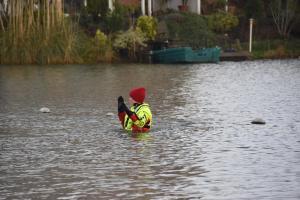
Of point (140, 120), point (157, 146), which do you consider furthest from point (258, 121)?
point (157, 146)

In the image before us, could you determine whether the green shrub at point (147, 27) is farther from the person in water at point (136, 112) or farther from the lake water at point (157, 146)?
the person in water at point (136, 112)

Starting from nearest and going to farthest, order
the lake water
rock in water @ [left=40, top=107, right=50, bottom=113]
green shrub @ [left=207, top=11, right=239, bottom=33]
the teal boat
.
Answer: the lake water, rock in water @ [left=40, top=107, right=50, bottom=113], the teal boat, green shrub @ [left=207, top=11, right=239, bottom=33]

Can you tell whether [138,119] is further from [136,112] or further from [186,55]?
[186,55]

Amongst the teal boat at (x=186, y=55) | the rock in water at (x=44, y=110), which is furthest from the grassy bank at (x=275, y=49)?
the rock in water at (x=44, y=110)

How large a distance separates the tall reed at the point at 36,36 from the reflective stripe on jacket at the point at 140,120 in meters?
33.4

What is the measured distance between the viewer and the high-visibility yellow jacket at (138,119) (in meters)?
17.1

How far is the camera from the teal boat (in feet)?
180

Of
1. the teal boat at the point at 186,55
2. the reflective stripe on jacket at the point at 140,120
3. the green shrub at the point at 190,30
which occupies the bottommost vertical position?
the teal boat at the point at 186,55

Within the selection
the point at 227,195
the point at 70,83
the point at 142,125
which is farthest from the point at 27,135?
the point at 70,83

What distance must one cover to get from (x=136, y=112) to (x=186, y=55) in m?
37.9

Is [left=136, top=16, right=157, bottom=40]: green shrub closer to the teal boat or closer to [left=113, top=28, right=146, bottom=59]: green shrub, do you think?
[left=113, top=28, right=146, bottom=59]: green shrub

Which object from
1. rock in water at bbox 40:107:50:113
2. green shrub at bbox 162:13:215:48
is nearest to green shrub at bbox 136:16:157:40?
green shrub at bbox 162:13:215:48

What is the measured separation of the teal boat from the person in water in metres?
37.4

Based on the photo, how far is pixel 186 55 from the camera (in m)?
54.8
